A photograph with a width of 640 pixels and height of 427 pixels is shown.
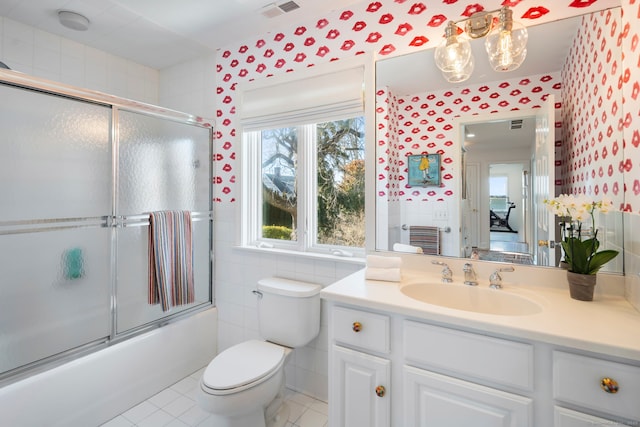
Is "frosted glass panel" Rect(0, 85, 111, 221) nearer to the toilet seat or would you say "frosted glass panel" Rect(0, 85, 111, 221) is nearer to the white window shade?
the white window shade

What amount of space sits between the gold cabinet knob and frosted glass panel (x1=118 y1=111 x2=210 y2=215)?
229 centimetres

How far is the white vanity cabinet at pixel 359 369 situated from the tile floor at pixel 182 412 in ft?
1.98

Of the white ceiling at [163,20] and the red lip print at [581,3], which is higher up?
the white ceiling at [163,20]

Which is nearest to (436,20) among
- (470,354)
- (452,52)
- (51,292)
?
(452,52)

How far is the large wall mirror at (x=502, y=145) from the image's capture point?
3.92 feet

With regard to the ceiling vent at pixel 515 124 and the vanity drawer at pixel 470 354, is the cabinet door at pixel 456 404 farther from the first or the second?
the ceiling vent at pixel 515 124

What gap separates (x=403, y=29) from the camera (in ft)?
5.20

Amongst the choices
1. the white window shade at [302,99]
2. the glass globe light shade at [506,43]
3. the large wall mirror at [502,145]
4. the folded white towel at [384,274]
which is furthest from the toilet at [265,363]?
the glass globe light shade at [506,43]

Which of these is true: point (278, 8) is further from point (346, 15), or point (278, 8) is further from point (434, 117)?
point (434, 117)

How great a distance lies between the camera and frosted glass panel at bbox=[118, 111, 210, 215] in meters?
1.90

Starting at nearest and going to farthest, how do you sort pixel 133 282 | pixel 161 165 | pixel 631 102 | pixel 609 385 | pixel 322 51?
pixel 609 385
pixel 631 102
pixel 322 51
pixel 133 282
pixel 161 165

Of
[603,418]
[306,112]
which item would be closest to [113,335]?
[306,112]

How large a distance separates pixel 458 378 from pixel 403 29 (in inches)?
63.7

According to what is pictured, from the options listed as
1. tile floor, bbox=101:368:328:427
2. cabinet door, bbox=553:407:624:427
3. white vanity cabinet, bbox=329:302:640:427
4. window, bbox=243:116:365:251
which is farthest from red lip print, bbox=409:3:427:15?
tile floor, bbox=101:368:328:427
